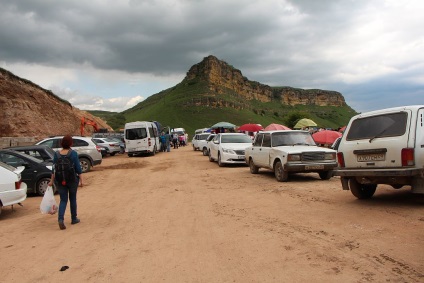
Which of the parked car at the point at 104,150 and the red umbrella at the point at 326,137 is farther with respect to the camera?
the parked car at the point at 104,150

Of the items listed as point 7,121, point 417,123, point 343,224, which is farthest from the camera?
point 7,121

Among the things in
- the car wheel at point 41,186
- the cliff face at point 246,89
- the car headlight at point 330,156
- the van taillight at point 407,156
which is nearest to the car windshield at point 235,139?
the car headlight at point 330,156

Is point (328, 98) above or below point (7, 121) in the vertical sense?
above

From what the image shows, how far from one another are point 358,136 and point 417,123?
129 centimetres

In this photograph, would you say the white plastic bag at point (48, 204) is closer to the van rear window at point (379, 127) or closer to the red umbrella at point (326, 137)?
the van rear window at point (379, 127)

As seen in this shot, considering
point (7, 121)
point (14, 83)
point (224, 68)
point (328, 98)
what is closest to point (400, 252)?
point (7, 121)

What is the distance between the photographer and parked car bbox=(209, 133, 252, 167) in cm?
1788

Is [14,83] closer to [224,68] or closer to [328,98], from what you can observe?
[224,68]

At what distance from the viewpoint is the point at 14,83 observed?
1337 inches

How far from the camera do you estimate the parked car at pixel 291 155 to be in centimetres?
1181

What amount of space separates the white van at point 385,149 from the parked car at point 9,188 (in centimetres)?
707

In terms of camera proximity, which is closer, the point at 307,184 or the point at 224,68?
the point at 307,184

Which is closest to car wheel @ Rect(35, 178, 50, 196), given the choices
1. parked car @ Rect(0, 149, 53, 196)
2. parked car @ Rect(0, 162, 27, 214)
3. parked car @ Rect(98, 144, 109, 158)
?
parked car @ Rect(0, 149, 53, 196)

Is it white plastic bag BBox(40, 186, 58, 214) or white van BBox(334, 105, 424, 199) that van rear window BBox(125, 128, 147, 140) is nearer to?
white plastic bag BBox(40, 186, 58, 214)
